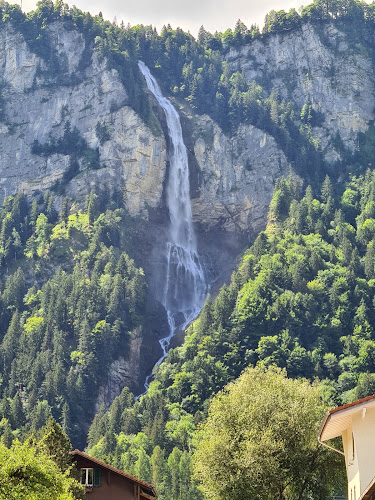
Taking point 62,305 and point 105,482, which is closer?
point 105,482

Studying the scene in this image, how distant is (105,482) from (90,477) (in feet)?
3.80

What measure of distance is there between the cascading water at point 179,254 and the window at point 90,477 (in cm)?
8141

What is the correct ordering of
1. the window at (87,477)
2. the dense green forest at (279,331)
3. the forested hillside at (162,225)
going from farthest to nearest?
the forested hillside at (162,225), the dense green forest at (279,331), the window at (87,477)

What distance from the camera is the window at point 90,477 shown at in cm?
6525

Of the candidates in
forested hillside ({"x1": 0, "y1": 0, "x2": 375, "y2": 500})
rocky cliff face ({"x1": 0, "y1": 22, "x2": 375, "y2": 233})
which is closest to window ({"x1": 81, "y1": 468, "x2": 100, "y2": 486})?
forested hillside ({"x1": 0, "y1": 0, "x2": 375, "y2": 500})

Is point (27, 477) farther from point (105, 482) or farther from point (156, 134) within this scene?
point (156, 134)

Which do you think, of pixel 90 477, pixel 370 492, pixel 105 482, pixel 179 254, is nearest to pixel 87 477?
pixel 90 477

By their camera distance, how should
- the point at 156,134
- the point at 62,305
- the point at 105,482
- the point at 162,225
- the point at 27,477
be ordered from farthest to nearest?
the point at 156,134
the point at 162,225
the point at 62,305
the point at 105,482
the point at 27,477

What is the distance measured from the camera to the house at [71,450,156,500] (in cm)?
6512

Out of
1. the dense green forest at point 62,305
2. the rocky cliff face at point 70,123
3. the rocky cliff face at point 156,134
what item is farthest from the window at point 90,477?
the rocky cliff face at point 70,123

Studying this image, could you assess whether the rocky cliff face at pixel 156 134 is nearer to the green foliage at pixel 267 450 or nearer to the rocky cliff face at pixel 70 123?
the rocky cliff face at pixel 70 123

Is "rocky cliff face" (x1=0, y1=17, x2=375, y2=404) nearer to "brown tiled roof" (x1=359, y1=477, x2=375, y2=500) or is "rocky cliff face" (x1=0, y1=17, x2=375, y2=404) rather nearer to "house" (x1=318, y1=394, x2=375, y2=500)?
"house" (x1=318, y1=394, x2=375, y2=500)

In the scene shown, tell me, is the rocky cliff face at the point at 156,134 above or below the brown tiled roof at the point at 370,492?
above

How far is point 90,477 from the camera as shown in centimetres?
6544
